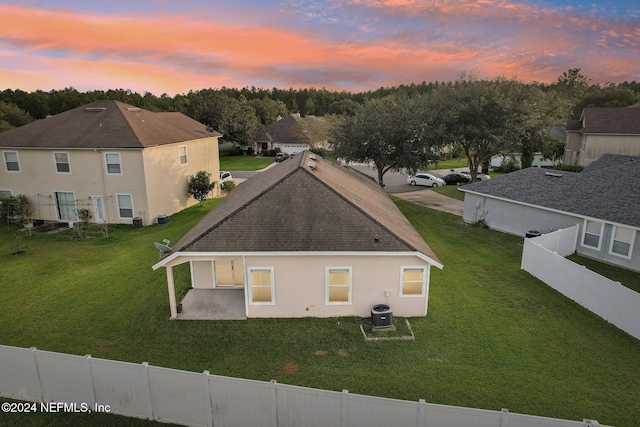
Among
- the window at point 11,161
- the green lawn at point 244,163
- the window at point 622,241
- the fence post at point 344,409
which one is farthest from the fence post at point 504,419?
the green lawn at point 244,163

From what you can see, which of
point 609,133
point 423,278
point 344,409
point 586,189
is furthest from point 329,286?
point 609,133

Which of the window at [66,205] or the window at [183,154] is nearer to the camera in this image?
the window at [66,205]

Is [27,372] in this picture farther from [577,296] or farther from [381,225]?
[577,296]

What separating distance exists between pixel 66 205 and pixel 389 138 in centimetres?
2498

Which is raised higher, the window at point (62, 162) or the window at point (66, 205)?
the window at point (62, 162)

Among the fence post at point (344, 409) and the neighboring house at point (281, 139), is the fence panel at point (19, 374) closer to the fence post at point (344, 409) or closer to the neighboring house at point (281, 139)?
the fence post at point (344, 409)

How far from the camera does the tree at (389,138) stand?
108 ft

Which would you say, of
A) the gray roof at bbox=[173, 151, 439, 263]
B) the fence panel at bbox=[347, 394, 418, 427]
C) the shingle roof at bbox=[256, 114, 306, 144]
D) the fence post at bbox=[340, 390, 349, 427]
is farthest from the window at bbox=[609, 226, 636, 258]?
the shingle roof at bbox=[256, 114, 306, 144]

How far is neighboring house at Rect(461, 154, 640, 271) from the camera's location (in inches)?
765

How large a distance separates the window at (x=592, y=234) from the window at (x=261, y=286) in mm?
17240

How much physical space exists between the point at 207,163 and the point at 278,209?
75.1 ft

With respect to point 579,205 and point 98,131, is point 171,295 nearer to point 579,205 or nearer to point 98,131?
point 98,131

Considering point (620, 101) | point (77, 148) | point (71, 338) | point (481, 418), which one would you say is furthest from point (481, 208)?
point (620, 101)

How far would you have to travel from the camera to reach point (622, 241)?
63.6 ft
